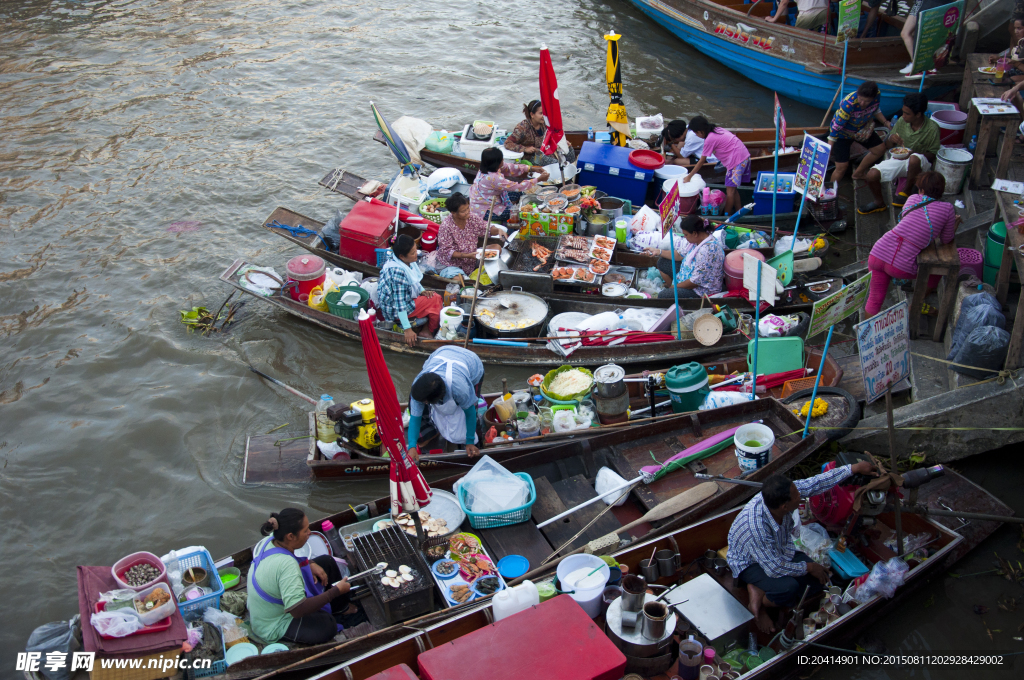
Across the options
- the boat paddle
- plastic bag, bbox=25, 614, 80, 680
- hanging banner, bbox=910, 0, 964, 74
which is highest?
hanging banner, bbox=910, 0, 964, 74

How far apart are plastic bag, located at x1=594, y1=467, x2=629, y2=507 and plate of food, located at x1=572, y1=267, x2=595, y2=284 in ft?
10.3

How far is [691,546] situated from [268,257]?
27.4ft

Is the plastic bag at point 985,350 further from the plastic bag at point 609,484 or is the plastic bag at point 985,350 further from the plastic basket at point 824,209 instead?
the plastic basket at point 824,209

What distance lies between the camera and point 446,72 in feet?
54.7

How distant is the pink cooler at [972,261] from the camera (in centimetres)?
743

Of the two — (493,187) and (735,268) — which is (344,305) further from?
(735,268)

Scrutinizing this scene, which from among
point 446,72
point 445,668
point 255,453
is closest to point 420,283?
point 255,453

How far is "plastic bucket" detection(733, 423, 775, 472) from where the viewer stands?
593cm

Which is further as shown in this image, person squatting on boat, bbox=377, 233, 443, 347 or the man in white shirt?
the man in white shirt

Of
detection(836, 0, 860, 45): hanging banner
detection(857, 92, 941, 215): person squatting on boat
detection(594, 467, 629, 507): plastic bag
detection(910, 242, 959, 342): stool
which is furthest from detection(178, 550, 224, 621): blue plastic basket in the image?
detection(836, 0, 860, 45): hanging banner

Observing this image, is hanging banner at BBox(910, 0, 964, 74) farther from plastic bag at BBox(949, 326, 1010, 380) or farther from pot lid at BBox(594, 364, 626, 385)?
pot lid at BBox(594, 364, 626, 385)

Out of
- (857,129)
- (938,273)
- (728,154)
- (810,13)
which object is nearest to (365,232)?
(728,154)

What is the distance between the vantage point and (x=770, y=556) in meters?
5.08

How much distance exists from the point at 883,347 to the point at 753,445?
59.1 inches
